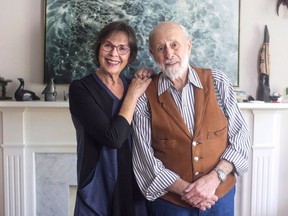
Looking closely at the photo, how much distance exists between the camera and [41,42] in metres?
2.29

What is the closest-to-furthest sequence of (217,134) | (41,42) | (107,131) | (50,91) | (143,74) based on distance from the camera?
1. (107,131)
2. (217,134)
3. (143,74)
4. (50,91)
5. (41,42)

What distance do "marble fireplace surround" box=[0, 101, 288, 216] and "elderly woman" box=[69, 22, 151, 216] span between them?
1.11 metres

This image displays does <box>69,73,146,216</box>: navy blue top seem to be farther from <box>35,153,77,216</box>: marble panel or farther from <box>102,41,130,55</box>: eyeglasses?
<box>35,153,77,216</box>: marble panel

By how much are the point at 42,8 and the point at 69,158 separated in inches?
42.4

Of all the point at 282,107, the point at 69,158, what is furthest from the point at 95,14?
the point at 282,107

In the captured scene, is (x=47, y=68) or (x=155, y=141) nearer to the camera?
(x=155, y=141)

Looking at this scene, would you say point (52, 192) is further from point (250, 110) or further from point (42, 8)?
point (250, 110)

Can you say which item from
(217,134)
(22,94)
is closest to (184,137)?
(217,134)

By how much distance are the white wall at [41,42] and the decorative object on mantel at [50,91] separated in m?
0.10

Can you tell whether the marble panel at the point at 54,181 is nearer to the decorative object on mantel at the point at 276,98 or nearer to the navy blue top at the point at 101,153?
the navy blue top at the point at 101,153

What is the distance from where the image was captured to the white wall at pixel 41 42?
7.47 feet

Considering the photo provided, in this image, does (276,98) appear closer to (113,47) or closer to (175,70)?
(175,70)

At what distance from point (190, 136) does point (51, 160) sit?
4.71 feet

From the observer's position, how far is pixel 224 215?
4.27ft
